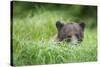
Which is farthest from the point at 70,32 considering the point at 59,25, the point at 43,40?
the point at 43,40

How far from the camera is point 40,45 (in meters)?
1.99

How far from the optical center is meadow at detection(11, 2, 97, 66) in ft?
6.32

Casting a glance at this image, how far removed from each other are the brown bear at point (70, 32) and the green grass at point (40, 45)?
0.05m

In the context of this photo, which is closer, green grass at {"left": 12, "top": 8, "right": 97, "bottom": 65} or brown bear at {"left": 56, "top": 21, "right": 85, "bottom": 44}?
green grass at {"left": 12, "top": 8, "right": 97, "bottom": 65}

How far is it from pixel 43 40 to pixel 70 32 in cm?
31

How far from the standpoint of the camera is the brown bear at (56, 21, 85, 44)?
2062 mm

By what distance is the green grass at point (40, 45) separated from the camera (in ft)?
6.32

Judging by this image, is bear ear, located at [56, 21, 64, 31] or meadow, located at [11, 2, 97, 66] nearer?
meadow, located at [11, 2, 97, 66]

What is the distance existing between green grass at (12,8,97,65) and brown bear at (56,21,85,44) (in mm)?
50

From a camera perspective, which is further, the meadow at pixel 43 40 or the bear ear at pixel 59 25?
the bear ear at pixel 59 25

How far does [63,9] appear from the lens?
2088 millimetres

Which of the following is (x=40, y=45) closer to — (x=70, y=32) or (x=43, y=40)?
(x=43, y=40)
